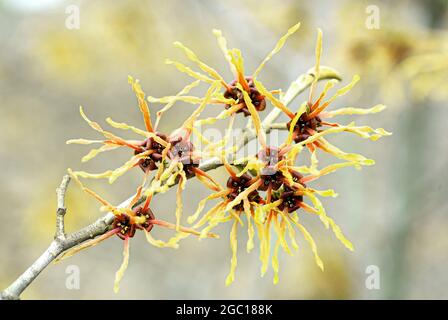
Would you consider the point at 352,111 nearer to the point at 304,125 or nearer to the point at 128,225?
the point at 304,125

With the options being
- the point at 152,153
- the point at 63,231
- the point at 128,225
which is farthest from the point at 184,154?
the point at 63,231

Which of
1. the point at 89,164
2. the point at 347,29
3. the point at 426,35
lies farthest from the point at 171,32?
the point at 426,35

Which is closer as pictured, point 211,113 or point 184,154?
point 184,154

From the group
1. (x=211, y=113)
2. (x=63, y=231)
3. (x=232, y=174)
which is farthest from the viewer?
(x=211, y=113)

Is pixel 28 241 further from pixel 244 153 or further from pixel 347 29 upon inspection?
pixel 244 153

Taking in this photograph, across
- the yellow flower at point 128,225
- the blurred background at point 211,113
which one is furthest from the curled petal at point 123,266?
the blurred background at point 211,113
